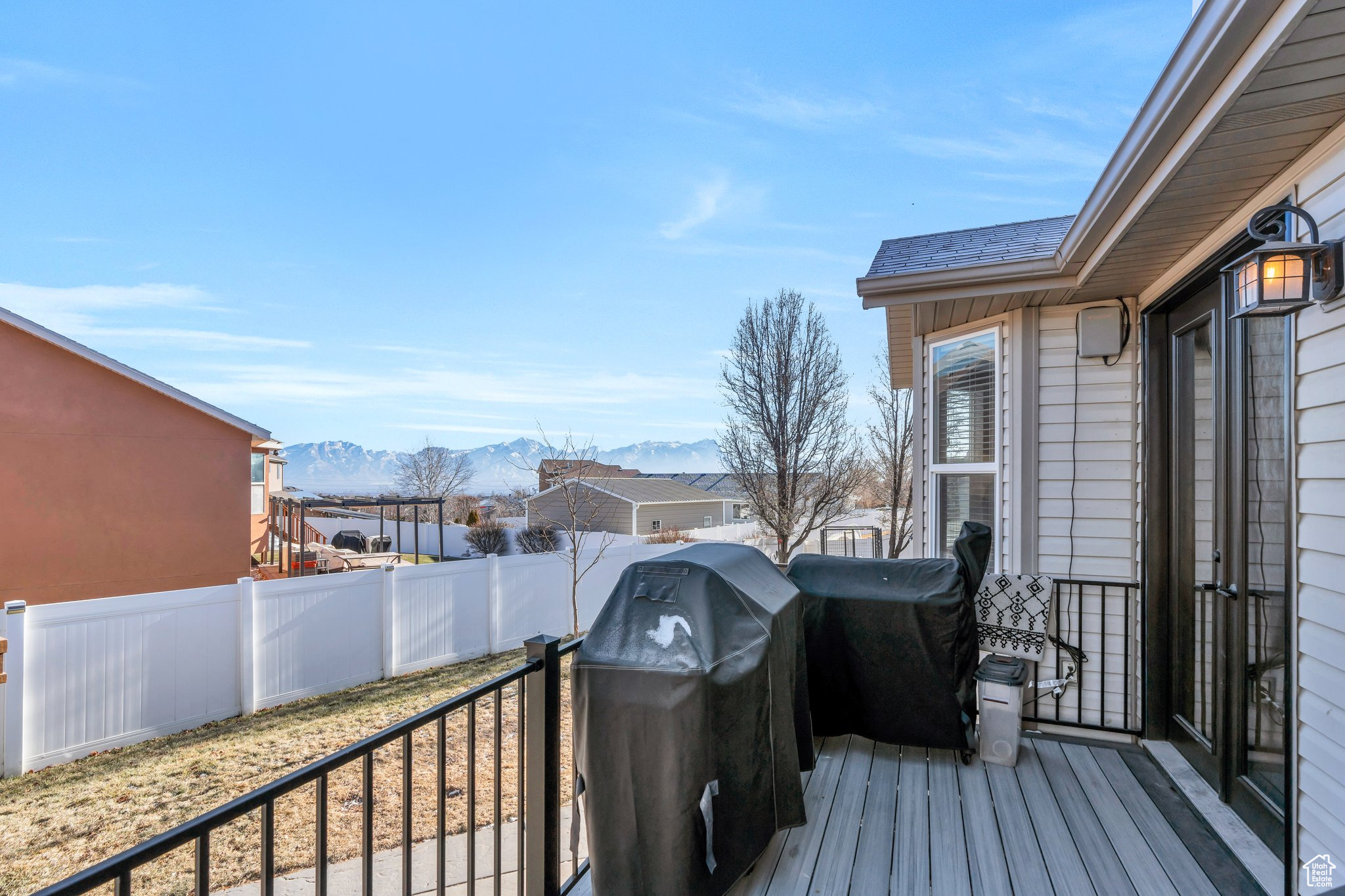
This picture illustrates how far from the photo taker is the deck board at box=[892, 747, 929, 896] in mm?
2088

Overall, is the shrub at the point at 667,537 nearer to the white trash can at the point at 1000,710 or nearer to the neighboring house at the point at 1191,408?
the neighboring house at the point at 1191,408

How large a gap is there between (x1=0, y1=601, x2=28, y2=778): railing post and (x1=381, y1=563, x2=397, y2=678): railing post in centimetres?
275

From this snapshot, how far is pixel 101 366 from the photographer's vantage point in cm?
834

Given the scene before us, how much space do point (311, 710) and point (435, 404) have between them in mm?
57995

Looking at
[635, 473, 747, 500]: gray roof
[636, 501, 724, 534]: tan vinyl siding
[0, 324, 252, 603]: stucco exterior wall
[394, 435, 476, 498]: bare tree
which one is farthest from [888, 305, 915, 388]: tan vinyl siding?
[394, 435, 476, 498]: bare tree

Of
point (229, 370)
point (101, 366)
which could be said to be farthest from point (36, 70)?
point (229, 370)

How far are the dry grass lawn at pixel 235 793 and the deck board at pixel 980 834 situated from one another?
130 cm

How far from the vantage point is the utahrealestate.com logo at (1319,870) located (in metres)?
1.66

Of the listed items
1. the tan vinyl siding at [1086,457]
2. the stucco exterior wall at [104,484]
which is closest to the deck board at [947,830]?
the tan vinyl siding at [1086,457]

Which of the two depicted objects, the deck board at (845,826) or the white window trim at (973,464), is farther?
the white window trim at (973,464)

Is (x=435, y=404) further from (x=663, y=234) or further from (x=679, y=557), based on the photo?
(x=679, y=557)

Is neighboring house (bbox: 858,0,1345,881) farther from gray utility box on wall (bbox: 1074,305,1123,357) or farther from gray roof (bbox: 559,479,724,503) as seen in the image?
gray roof (bbox: 559,479,724,503)

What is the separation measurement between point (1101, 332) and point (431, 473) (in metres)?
29.4

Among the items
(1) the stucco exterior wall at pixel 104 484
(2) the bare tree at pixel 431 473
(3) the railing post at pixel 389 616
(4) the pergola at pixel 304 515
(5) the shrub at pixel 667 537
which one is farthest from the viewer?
(2) the bare tree at pixel 431 473
